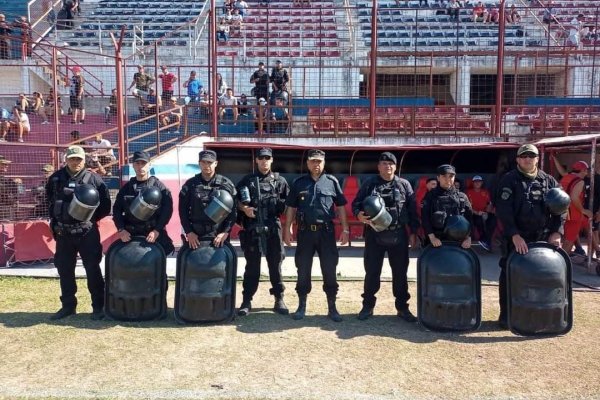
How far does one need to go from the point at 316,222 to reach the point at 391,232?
0.79 meters

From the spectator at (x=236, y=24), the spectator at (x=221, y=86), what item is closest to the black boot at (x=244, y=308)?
the spectator at (x=221, y=86)

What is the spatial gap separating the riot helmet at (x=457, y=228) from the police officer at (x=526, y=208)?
1.19ft

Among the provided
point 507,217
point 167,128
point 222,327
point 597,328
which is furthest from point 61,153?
point 597,328

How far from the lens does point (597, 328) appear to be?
548 cm

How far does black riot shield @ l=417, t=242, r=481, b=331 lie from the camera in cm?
525

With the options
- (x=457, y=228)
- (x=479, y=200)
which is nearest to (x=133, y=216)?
(x=457, y=228)

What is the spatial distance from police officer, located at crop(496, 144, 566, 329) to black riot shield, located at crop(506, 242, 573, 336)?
145 millimetres

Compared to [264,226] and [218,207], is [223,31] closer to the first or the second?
[264,226]

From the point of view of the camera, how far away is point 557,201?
5.08m

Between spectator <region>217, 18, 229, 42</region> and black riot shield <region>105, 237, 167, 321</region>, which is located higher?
spectator <region>217, 18, 229, 42</region>

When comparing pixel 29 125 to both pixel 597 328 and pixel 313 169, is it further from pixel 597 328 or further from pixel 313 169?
pixel 597 328

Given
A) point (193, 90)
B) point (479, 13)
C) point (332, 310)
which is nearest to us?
point (332, 310)

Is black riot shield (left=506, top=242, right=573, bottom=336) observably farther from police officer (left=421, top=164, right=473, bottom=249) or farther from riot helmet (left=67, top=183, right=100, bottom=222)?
riot helmet (left=67, top=183, right=100, bottom=222)

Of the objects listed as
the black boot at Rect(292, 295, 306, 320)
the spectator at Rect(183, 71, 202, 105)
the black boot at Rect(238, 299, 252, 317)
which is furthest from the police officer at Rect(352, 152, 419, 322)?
the spectator at Rect(183, 71, 202, 105)
